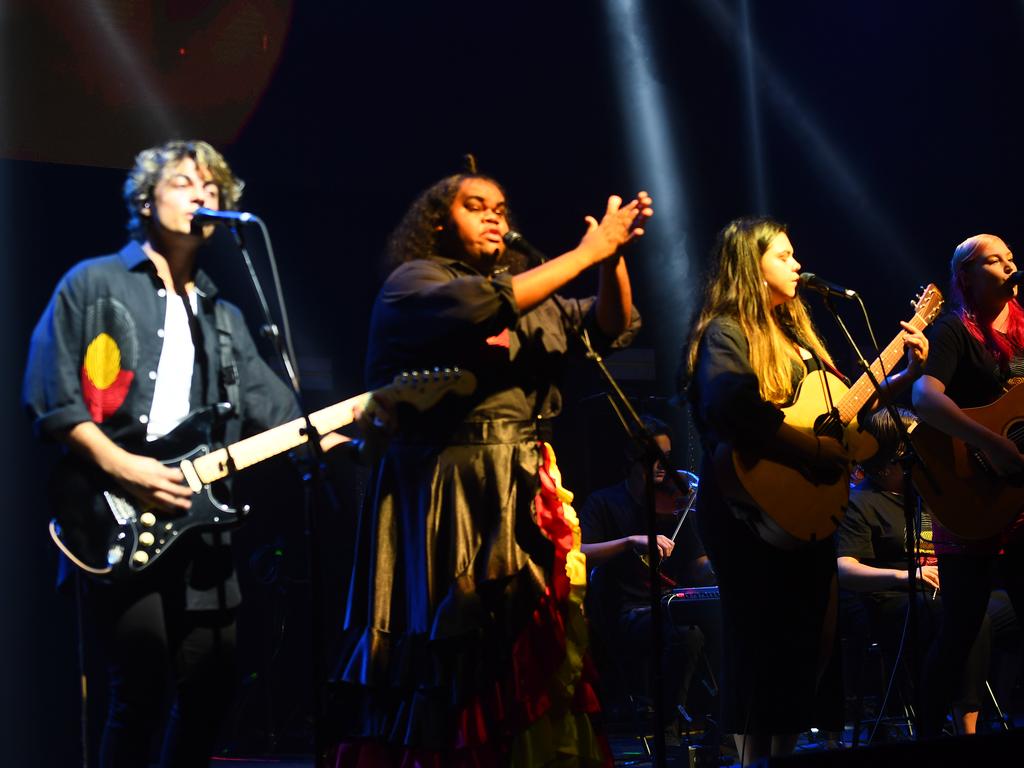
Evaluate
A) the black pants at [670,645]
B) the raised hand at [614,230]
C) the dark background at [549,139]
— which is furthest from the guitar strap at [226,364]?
the black pants at [670,645]

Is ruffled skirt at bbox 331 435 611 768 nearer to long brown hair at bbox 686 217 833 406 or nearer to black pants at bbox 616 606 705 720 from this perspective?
long brown hair at bbox 686 217 833 406

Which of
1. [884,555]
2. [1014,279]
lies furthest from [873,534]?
[1014,279]

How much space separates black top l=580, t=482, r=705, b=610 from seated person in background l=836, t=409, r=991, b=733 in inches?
37.8

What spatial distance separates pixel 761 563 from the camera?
3461 millimetres

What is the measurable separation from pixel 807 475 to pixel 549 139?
4.41 m

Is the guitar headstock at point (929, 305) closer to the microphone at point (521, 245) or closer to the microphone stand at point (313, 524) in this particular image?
the microphone at point (521, 245)

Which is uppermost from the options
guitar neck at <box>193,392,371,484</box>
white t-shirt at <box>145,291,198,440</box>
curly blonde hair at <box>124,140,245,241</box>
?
curly blonde hair at <box>124,140,245,241</box>

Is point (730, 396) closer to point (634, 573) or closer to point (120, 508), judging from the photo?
point (120, 508)

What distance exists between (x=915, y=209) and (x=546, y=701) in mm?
6018

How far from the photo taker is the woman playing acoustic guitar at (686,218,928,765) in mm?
3406

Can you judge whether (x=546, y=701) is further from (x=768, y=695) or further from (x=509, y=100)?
(x=509, y=100)

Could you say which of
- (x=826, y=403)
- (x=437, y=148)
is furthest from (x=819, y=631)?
(x=437, y=148)

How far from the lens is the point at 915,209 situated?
7938 mm

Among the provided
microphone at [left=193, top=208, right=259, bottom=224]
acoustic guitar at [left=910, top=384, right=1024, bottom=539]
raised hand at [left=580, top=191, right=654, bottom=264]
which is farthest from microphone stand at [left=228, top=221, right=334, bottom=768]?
acoustic guitar at [left=910, top=384, right=1024, bottom=539]
